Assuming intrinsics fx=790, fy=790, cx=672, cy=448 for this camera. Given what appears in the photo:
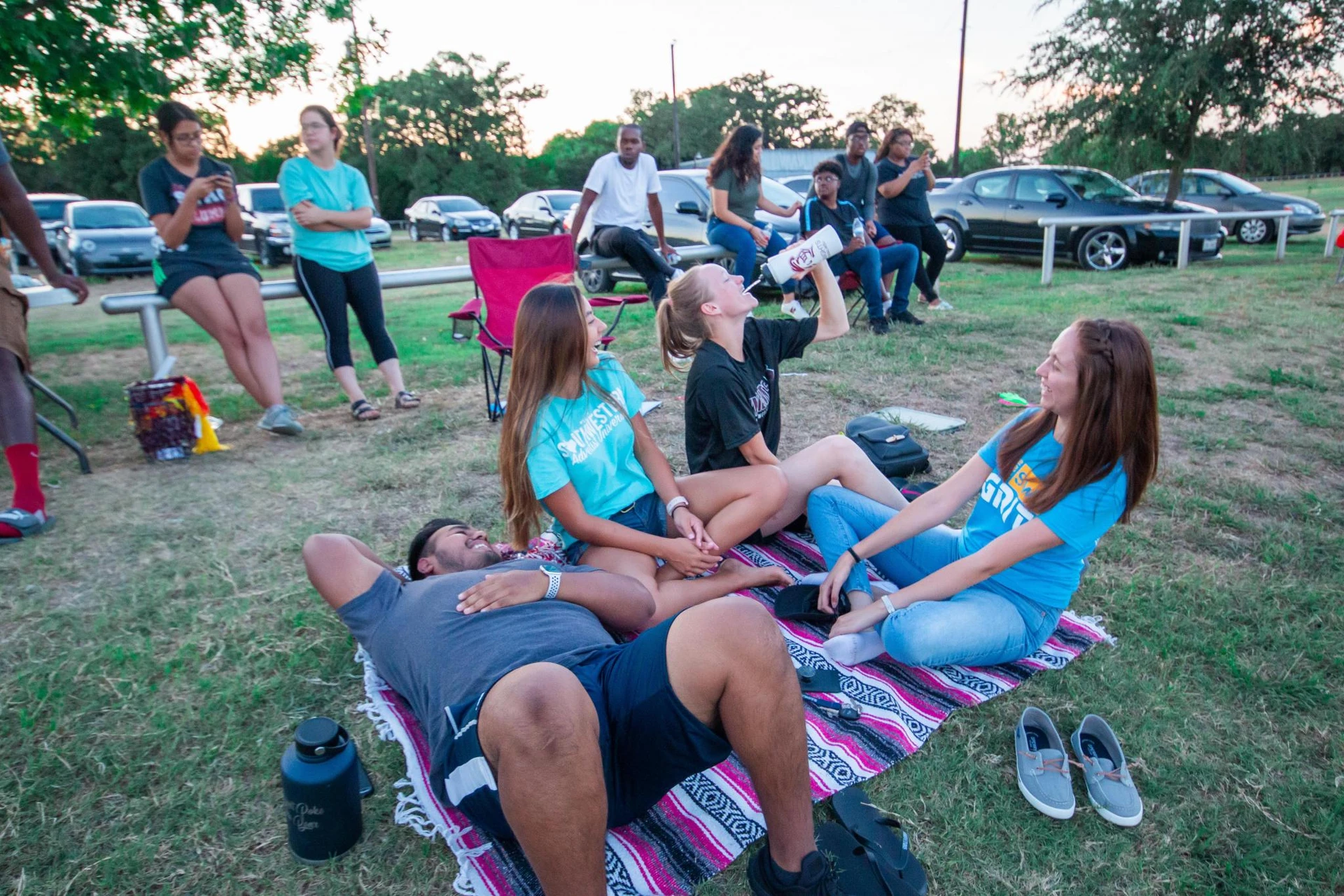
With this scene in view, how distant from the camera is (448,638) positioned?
180 centimetres

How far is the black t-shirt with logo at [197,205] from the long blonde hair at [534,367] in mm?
3168

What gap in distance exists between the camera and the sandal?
519 cm

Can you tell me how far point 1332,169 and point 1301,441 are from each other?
35.0 meters

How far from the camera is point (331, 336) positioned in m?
5.22

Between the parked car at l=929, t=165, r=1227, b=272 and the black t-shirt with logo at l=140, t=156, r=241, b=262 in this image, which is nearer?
the black t-shirt with logo at l=140, t=156, r=241, b=262

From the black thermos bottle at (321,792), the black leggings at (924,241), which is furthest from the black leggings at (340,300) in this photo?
the black leggings at (924,241)

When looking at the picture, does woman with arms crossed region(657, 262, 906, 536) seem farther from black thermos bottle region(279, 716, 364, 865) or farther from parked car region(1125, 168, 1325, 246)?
parked car region(1125, 168, 1325, 246)

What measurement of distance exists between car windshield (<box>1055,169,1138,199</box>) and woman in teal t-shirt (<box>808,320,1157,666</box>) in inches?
398

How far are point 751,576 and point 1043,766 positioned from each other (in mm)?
1187

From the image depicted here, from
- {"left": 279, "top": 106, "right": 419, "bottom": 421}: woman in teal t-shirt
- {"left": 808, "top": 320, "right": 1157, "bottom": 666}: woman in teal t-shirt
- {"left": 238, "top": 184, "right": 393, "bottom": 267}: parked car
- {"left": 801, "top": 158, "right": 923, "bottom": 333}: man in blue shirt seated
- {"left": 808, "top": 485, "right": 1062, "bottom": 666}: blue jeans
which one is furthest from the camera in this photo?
{"left": 238, "top": 184, "right": 393, "bottom": 267}: parked car

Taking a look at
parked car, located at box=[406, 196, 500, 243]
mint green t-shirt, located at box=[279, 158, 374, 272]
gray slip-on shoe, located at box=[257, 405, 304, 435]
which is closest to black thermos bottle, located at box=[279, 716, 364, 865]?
gray slip-on shoe, located at box=[257, 405, 304, 435]

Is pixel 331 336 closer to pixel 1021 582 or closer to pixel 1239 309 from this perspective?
pixel 1021 582

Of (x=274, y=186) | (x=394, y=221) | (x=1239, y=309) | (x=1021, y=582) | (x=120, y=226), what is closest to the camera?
(x=1021, y=582)

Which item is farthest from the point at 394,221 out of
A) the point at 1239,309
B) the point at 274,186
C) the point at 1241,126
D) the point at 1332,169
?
the point at 1332,169
